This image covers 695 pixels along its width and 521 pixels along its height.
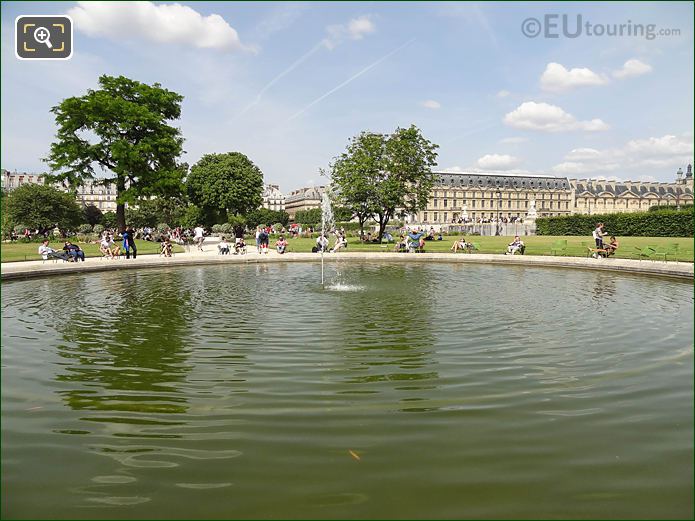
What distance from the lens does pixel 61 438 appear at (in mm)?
4824

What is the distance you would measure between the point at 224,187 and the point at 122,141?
2467 centimetres

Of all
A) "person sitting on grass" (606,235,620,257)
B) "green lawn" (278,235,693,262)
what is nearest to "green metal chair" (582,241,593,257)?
"green lawn" (278,235,693,262)

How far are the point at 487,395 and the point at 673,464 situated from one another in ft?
6.86

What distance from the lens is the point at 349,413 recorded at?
5.43 meters

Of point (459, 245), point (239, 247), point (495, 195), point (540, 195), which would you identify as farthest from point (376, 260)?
point (540, 195)

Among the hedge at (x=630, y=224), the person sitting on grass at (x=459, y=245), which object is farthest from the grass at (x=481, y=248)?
the hedge at (x=630, y=224)

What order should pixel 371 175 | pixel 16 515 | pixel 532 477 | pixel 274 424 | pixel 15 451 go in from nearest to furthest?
Result: pixel 16 515 < pixel 532 477 < pixel 15 451 < pixel 274 424 < pixel 371 175

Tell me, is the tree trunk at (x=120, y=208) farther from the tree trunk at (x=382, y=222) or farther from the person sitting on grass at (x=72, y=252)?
the tree trunk at (x=382, y=222)

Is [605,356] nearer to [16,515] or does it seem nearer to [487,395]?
[487,395]

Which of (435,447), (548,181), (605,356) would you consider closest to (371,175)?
(605,356)

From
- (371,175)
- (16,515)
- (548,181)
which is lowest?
(16,515)

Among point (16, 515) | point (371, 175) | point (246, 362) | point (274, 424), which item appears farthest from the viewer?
point (371, 175)

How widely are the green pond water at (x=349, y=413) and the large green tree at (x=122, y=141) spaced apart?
3294cm

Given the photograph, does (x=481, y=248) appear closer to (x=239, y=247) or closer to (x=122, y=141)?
(x=239, y=247)
